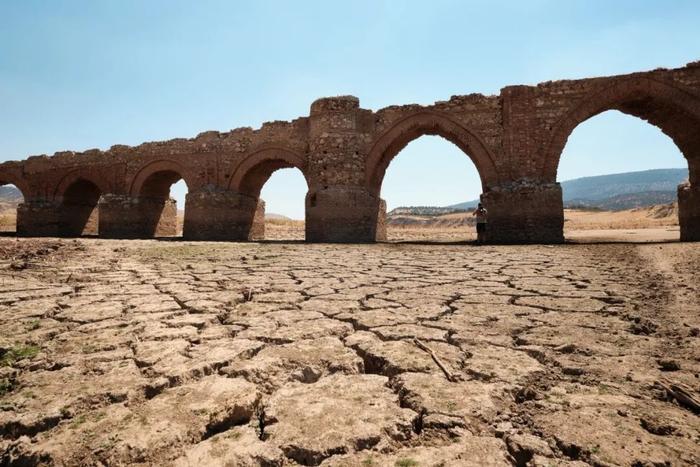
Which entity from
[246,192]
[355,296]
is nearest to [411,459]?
[355,296]

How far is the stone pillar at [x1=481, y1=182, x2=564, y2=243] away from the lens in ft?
35.1

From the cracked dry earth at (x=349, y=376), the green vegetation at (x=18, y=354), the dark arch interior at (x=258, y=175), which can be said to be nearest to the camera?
the cracked dry earth at (x=349, y=376)

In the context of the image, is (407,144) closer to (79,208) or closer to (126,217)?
(126,217)

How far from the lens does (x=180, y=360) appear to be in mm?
1836

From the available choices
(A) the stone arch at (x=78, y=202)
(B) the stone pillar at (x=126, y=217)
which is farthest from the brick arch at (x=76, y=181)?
(B) the stone pillar at (x=126, y=217)

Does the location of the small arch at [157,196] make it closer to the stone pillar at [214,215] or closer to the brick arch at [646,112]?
the stone pillar at [214,215]

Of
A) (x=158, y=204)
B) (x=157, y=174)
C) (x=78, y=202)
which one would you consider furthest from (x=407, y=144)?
(x=78, y=202)

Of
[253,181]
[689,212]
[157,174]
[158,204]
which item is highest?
[157,174]

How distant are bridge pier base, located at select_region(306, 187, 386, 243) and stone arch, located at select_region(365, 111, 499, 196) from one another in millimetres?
648

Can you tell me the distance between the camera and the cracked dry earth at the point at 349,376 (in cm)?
117

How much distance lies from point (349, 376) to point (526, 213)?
1040 cm

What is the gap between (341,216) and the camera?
12336 mm

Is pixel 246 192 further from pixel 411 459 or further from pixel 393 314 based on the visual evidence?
pixel 411 459

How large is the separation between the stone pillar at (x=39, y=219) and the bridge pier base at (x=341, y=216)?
12.0m
